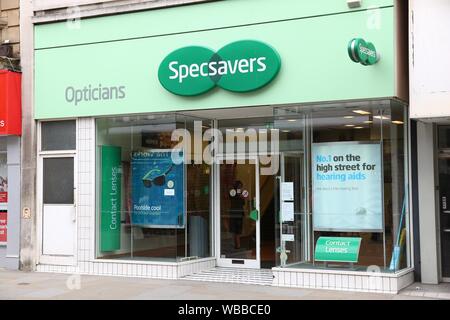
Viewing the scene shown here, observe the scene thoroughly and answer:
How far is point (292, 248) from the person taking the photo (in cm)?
1130

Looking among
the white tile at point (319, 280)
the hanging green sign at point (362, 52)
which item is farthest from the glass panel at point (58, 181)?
the hanging green sign at point (362, 52)

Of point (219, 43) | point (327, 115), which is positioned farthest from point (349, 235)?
point (219, 43)

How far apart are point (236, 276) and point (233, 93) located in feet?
11.1

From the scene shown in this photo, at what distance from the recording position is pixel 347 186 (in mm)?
10891

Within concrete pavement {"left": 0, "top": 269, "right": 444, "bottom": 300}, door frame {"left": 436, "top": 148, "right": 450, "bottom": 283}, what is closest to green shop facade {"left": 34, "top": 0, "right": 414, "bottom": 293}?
concrete pavement {"left": 0, "top": 269, "right": 444, "bottom": 300}

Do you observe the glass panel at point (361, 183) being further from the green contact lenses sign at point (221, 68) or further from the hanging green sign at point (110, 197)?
the hanging green sign at point (110, 197)

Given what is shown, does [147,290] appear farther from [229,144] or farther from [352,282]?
[229,144]

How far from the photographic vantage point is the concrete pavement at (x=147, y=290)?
10.1 metres

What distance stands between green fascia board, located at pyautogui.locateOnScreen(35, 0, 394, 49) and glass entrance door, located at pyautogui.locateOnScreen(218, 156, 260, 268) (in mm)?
2887

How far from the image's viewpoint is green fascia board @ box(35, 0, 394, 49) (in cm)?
1084

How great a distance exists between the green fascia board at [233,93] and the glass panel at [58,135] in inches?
9.3

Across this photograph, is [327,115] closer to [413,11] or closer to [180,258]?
[413,11]

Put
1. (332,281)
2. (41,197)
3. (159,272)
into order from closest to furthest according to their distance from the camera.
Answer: (332,281)
(159,272)
(41,197)

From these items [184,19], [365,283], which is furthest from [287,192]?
[184,19]
